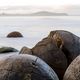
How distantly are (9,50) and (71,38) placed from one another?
24.9 ft

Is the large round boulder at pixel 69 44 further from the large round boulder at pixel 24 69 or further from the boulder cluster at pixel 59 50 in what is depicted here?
the large round boulder at pixel 24 69

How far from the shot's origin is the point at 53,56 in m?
9.45

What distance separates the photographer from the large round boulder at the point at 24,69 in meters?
6.01

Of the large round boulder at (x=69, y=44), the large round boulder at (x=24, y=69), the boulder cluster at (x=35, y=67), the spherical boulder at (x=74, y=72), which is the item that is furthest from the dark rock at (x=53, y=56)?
the large round boulder at (x=24, y=69)

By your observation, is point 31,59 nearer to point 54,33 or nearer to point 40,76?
point 40,76

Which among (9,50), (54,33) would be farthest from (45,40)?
(9,50)

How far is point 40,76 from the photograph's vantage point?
605cm

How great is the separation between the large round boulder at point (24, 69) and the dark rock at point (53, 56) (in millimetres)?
3160

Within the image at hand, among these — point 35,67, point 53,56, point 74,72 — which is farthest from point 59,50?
point 35,67

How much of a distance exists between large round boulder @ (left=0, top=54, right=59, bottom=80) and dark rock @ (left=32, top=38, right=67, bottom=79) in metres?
3.16

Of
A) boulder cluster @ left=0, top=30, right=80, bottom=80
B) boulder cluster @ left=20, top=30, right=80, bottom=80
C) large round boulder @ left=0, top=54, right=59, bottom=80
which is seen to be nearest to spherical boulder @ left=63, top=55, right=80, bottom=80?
boulder cluster @ left=0, top=30, right=80, bottom=80

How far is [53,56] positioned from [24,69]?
3450 mm

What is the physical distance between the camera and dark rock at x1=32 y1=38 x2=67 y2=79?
9.43 meters

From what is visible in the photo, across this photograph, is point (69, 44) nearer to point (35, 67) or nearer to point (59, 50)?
point (59, 50)
